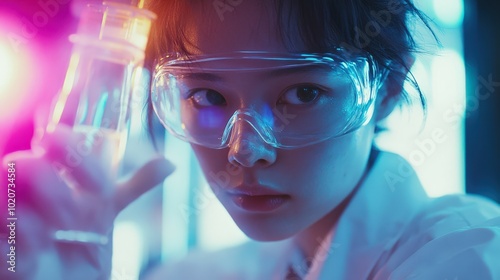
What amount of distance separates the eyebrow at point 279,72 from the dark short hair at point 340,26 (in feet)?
0.08

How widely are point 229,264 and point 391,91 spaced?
1.46ft

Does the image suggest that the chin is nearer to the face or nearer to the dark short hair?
the face

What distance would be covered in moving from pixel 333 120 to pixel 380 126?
0.29 meters

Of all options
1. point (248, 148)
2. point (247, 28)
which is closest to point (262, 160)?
point (248, 148)

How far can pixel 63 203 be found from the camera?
0.78m

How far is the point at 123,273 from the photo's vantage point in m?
1.03

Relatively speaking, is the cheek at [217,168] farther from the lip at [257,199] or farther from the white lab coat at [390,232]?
the white lab coat at [390,232]

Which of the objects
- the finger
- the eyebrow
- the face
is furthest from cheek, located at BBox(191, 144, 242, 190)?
the finger

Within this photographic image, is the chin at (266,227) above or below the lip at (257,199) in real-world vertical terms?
below

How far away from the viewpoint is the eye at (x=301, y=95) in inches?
31.2

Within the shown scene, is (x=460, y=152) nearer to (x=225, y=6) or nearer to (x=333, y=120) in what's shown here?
(x=333, y=120)

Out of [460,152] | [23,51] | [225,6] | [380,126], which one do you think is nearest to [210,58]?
[225,6]

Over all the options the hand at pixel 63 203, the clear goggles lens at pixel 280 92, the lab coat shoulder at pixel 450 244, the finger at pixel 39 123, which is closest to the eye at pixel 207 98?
the clear goggles lens at pixel 280 92

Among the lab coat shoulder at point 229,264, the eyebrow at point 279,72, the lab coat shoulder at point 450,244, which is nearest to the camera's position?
the lab coat shoulder at point 450,244
